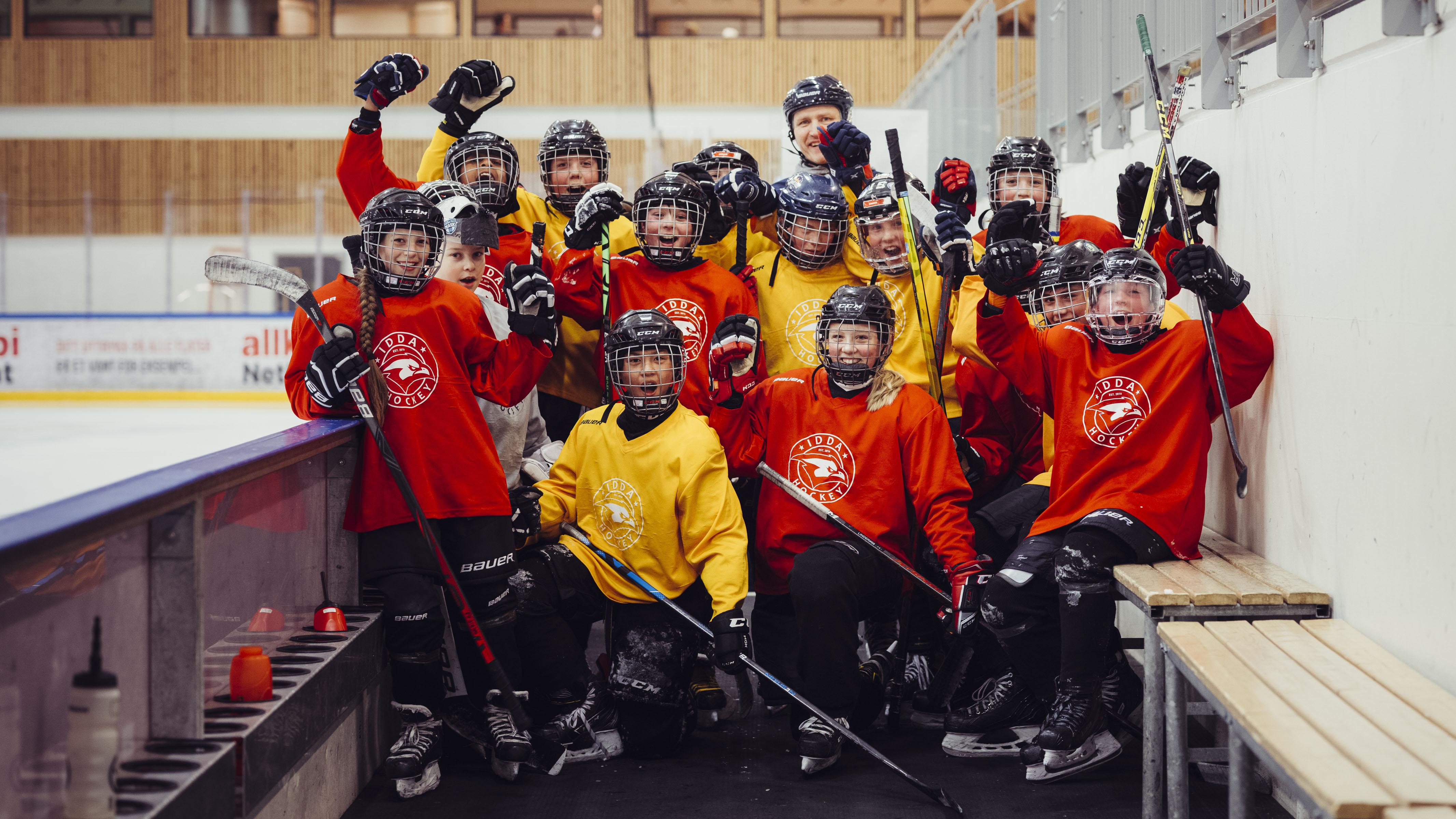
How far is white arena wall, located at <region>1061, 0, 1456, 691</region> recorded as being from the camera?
1.92 meters

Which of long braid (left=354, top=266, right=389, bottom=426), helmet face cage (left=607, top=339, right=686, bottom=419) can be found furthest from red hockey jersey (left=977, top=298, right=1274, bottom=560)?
long braid (left=354, top=266, right=389, bottom=426)

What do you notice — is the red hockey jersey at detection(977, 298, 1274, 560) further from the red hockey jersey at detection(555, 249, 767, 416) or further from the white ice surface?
the white ice surface

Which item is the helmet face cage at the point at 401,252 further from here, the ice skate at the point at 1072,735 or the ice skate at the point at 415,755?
the ice skate at the point at 1072,735

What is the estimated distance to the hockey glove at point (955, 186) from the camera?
3.24 m

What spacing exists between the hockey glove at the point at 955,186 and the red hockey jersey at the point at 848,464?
2.02 ft

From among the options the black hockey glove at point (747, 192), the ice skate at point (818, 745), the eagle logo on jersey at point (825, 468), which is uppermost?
the black hockey glove at point (747, 192)

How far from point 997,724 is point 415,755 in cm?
133

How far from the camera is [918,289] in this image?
306 centimetres

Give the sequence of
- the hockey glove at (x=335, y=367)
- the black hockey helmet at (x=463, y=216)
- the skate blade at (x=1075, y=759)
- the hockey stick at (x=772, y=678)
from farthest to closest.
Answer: the black hockey helmet at (x=463, y=216)
the skate blade at (x=1075, y=759)
the hockey stick at (x=772, y=678)
the hockey glove at (x=335, y=367)

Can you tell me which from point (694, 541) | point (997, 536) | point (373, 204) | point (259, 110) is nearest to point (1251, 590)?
point (997, 536)

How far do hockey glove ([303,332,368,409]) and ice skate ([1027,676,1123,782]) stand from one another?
5.33 ft

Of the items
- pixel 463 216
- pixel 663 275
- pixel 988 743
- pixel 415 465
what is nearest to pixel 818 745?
pixel 988 743

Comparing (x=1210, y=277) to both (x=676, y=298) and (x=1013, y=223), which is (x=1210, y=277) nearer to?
(x=1013, y=223)

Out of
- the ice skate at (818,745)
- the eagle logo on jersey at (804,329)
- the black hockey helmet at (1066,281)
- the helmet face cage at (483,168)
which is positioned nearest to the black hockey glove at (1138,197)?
the black hockey helmet at (1066,281)
